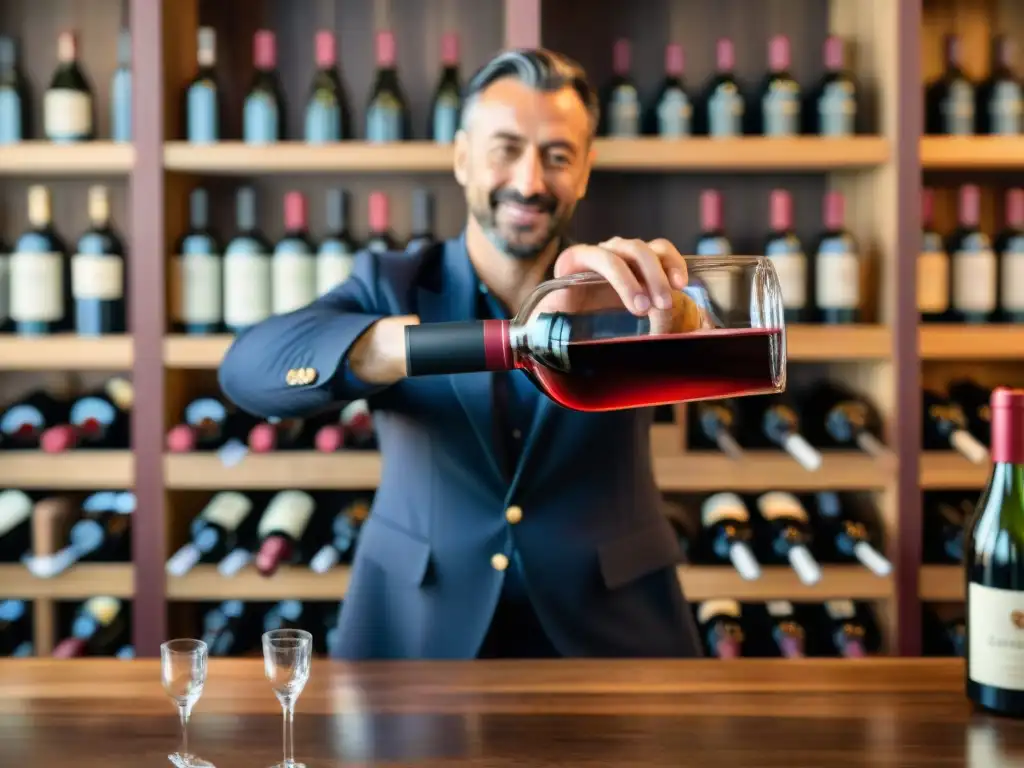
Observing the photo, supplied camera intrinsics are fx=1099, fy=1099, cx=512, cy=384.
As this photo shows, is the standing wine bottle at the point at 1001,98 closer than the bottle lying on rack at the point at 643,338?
No

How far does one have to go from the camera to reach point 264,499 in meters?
2.16

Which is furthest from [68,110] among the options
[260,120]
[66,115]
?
[260,120]

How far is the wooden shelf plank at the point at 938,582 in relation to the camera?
6.61ft

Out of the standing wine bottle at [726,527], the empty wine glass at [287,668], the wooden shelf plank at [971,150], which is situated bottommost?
the standing wine bottle at [726,527]

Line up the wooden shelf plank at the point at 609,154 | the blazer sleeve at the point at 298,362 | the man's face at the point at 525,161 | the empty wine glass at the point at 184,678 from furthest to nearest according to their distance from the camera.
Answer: the wooden shelf plank at the point at 609,154 < the man's face at the point at 525,161 < the blazer sleeve at the point at 298,362 < the empty wine glass at the point at 184,678

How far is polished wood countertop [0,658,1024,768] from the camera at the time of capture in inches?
33.3

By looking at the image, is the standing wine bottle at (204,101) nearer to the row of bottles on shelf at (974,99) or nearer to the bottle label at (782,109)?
the bottle label at (782,109)

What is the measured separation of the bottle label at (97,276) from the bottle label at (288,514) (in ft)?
1.59

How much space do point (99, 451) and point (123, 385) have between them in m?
0.20

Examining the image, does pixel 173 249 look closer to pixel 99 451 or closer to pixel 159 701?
pixel 99 451

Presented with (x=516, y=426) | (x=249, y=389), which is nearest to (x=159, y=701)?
(x=249, y=389)

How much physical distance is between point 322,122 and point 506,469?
94cm

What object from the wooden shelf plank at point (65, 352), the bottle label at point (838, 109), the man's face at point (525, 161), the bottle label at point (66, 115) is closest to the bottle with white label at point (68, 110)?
the bottle label at point (66, 115)

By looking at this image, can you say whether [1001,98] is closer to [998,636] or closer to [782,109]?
[782,109]
